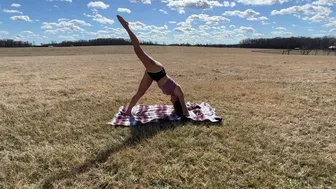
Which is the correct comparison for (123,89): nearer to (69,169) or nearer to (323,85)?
(69,169)

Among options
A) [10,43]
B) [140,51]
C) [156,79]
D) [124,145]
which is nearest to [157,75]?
[156,79]

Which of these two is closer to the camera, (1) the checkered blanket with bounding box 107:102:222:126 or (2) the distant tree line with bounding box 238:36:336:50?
(1) the checkered blanket with bounding box 107:102:222:126

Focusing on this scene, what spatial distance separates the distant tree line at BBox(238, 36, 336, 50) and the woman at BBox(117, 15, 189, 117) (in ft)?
273

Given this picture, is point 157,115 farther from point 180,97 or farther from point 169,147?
point 169,147

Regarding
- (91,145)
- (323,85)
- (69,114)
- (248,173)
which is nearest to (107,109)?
(69,114)

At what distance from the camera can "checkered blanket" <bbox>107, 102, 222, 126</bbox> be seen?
15.5 feet

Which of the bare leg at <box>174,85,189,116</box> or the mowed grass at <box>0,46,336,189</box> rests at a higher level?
the bare leg at <box>174,85,189,116</box>

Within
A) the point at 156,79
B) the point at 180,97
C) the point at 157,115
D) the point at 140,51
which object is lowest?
the point at 157,115

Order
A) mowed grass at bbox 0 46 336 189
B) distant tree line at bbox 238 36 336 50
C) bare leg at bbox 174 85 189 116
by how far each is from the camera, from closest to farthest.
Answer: mowed grass at bbox 0 46 336 189 → bare leg at bbox 174 85 189 116 → distant tree line at bbox 238 36 336 50

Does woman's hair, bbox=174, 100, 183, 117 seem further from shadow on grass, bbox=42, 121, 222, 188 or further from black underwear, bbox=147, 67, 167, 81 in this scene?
black underwear, bbox=147, 67, 167, 81

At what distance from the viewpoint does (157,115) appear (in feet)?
16.7

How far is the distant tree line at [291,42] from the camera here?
80.4 m

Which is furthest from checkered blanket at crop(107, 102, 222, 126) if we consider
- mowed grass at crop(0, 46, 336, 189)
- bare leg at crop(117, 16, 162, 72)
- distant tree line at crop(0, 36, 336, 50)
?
distant tree line at crop(0, 36, 336, 50)

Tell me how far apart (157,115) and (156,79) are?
715 millimetres
